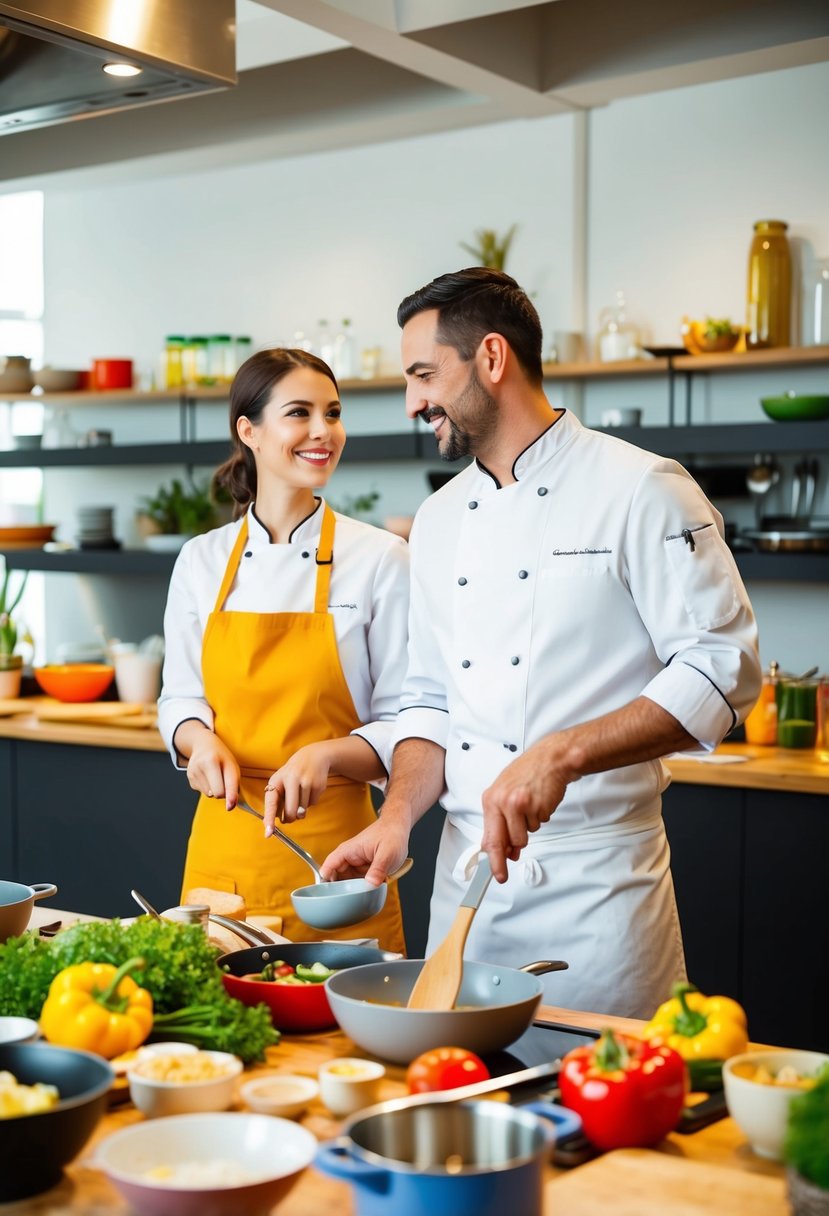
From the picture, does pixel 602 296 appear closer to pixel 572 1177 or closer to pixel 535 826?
pixel 535 826

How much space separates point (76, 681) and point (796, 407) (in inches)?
98.3

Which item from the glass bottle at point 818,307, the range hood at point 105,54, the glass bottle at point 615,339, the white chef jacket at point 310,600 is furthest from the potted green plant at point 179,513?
the range hood at point 105,54

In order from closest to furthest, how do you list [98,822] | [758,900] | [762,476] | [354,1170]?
1. [354,1170]
2. [758,900]
3. [762,476]
4. [98,822]

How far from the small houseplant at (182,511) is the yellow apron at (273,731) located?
8.98ft

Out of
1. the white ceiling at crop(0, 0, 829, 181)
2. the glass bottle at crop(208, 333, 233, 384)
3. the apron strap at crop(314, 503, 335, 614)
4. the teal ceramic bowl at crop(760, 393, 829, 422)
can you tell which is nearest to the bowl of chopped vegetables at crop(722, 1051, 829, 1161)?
the apron strap at crop(314, 503, 335, 614)

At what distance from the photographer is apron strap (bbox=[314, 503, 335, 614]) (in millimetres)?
2635

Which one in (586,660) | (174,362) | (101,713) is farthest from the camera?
(174,362)

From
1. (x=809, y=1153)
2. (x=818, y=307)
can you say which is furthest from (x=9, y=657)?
(x=809, y=1153)

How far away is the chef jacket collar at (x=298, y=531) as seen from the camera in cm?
271

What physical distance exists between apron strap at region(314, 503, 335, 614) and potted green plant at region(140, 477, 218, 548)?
2.65 m

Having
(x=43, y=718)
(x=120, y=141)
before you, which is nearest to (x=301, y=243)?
(x=120, y=141)

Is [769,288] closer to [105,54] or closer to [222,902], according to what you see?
[105,54]

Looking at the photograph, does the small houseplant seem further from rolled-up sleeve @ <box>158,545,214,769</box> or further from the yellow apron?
the yellow apron

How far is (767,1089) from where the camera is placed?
1224 millimetres
